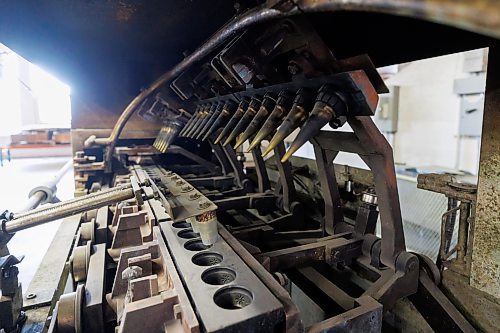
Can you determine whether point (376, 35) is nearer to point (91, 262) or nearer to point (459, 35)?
point (459, 35)

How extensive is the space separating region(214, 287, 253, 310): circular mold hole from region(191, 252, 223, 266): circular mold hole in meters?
0.13

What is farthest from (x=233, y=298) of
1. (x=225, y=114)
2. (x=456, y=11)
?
(x=225, y=114)

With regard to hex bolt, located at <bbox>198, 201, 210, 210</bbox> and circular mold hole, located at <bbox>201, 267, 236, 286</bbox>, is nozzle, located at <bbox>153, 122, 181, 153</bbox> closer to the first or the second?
hex bolt, located at <bbox>198, 201, 210, 210</bbox>

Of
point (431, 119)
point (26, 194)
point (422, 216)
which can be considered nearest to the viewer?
point (422, 216)

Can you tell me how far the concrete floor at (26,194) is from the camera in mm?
2844

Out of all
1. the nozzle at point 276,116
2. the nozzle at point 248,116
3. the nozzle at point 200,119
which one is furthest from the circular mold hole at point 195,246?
the nozzle at point 200,119

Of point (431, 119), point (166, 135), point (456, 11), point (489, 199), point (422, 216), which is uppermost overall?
point (431, 119)

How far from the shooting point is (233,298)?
2.14ft

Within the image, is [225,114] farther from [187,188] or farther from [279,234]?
[279,234]

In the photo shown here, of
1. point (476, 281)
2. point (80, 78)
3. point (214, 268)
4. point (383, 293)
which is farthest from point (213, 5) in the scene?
point (80, 78)

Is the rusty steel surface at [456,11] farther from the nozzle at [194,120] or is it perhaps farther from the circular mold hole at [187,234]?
the nozzle at [194,120]

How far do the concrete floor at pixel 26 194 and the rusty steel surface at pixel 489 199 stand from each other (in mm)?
1610

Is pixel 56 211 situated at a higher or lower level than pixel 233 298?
higher

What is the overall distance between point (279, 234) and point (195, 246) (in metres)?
0.55
